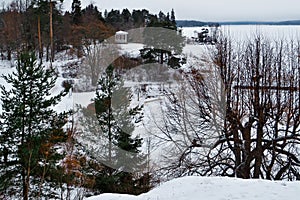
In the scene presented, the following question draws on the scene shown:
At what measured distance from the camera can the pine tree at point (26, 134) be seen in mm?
8961

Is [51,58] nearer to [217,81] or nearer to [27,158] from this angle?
[27,158]

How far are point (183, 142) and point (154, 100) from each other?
406 cm

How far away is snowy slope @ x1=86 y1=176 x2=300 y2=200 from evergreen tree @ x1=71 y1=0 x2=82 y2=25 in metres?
20.7

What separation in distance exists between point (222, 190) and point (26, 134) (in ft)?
20.3

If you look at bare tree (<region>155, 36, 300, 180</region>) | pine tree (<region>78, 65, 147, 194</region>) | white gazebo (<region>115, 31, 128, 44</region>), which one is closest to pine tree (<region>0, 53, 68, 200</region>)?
pine tree (<region>78, 65, 147, 194</region>)

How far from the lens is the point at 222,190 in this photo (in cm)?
458

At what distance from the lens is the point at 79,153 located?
34.5 feet

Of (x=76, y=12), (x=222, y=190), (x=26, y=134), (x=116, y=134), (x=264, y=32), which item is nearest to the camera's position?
(x=222, y=190)

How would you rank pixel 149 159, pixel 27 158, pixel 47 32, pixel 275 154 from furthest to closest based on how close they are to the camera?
pixel 47 32 → pixel 149 159 → pixel 27 158 → pixel 275 154

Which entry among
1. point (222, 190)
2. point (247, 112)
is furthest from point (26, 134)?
point (222, 190)

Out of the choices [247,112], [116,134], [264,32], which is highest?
[264,32]

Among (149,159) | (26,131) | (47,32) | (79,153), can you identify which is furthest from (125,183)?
(47,32)

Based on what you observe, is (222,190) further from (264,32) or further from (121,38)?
(121,38)

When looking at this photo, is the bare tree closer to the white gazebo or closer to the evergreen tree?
the white gazebo
